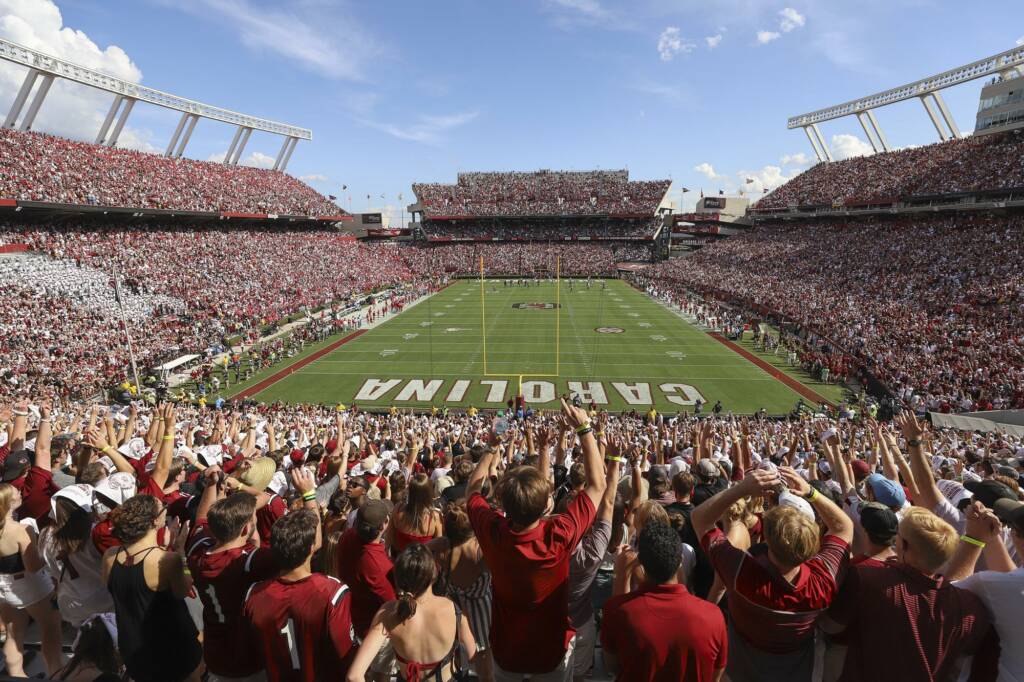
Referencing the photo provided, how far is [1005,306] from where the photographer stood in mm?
27031

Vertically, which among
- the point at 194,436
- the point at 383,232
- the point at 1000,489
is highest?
the point at 383,232

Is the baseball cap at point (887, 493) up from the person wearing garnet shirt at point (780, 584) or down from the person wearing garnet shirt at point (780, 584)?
up

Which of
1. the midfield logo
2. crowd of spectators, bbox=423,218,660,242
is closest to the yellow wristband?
the midfield logo

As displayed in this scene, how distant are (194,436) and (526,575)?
10.7 metres

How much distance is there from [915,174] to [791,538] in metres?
63.6

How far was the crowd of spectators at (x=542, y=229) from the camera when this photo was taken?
80750 millimetres

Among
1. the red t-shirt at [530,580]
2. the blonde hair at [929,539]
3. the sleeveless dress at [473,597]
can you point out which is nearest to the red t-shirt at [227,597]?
the sleeveless dress at [473,597]

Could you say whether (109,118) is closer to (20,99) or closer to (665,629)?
(20,99)

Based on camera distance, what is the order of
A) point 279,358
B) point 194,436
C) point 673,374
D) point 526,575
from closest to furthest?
1. point 526,575
2. point 194,436
3. point 673,374
4. point 279,358

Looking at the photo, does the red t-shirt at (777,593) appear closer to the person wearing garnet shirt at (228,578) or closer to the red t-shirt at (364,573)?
the red t-shirt at (364,573)

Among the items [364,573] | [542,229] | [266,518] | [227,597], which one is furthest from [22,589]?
[542,229]

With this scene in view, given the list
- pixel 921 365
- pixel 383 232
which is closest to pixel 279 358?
pixel 921 365

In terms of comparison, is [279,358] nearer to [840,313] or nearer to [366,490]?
[366,490]

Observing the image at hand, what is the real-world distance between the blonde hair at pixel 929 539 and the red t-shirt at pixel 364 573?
2.99 m
